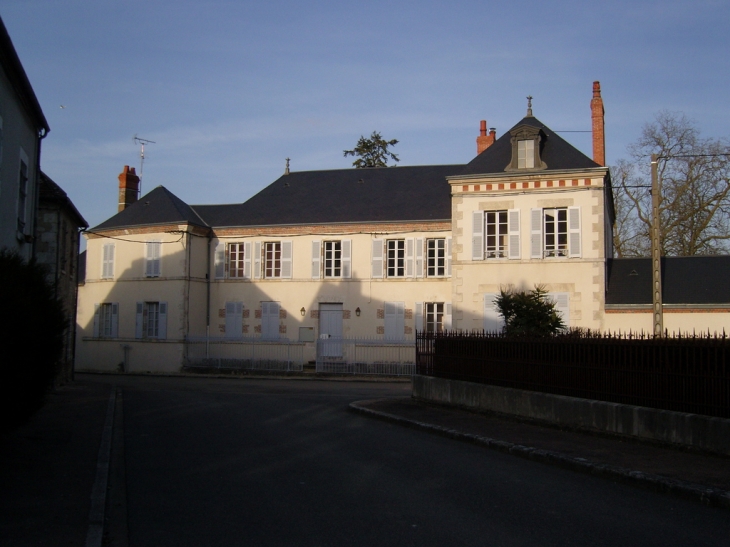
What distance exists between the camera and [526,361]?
13367 mm

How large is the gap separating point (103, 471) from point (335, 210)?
991 inches

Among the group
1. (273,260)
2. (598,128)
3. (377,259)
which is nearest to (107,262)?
(273,260)

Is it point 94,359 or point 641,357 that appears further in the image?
point 94,359

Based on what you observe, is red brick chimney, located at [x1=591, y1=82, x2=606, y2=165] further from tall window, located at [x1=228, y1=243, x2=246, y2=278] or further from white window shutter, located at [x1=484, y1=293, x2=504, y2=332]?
tall window, located at [x1=228, y1=243, x2=246, y2=278]

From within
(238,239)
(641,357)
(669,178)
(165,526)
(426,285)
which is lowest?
(165,526)

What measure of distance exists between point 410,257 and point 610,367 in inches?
780

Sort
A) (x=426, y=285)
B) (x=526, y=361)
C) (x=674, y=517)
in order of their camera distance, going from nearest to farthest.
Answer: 1. (x=674, y=517)
2. (x=526, y=361)
3. (x=426, y=285)

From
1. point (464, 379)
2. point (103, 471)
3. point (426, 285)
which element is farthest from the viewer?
point (426, 285)

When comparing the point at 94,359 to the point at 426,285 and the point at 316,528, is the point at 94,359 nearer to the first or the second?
the point at 426,285

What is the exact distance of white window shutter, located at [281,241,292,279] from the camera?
106 feet

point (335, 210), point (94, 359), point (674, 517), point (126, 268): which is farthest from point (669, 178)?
point (674, 517)

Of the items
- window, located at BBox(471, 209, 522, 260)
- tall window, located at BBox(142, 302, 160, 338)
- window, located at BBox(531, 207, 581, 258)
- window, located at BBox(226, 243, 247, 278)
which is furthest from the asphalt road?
tall window, located at BBox(142, 302, 160, 338)

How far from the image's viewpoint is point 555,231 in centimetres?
2648

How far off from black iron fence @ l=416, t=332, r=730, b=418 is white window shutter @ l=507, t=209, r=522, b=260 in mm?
11020
